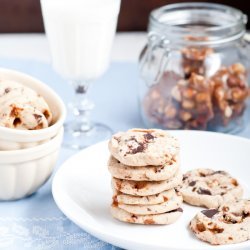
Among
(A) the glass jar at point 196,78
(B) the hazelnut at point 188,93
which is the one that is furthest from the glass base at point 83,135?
(B) the hazelnut at point 188,93

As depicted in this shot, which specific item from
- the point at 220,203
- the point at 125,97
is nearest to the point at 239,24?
the point at 125,97

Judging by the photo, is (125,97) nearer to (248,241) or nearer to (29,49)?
(29,49)

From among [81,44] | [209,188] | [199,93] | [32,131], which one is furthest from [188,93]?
[32,131]

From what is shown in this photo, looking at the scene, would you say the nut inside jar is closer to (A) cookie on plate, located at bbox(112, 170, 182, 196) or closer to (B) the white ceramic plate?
(B) the white ceramic plate

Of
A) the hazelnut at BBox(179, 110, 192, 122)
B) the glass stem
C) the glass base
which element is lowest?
the glass base

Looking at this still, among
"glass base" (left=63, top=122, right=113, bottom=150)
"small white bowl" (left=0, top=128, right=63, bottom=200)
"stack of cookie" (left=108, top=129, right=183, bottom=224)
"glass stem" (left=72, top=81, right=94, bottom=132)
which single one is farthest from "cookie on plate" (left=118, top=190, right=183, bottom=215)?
"glass stem" (left=72, top=81, right=94, bottom=132)

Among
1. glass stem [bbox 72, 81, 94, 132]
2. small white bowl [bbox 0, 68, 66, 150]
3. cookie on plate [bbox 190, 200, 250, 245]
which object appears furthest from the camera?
glass stem [bbox 72, 81, 94, 132]

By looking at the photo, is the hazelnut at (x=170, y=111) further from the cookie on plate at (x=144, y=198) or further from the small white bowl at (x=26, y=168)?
the cookie on plate at (x=144, y=198)

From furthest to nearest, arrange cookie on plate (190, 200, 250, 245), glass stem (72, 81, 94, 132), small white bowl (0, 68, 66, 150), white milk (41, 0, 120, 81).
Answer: glass stem (72, 81, 94, 132), white milk (41, 0, 120, 81), small white bowl (0, 68, 66, 150), cookie on plate (190, 200, 250, 245)
